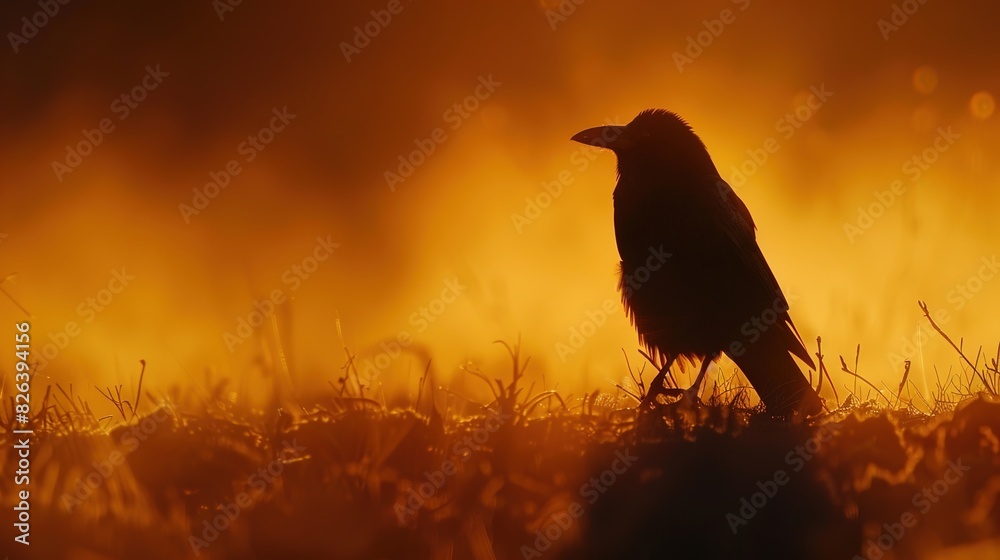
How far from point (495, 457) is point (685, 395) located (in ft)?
3.87

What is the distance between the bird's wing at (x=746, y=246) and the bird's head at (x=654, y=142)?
260mm

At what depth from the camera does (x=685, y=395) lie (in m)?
3.56

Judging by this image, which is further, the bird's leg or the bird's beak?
the bird's beak

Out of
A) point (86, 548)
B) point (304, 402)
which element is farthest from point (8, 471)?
point (304, 402)

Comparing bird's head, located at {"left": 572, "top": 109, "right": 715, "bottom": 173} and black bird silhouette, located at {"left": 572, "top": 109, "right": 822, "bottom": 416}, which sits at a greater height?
bird's head, located at {"left": 572, "top": 109, "right": 715, "bottom": 173}

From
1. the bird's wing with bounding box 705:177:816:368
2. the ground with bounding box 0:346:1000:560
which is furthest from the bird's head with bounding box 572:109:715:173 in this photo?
the ground with bounding box 0:346:1000:560

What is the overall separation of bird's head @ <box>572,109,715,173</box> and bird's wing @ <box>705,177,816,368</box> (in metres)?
0.26

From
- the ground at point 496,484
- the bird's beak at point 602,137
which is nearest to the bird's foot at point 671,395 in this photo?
the ground at point 496,484

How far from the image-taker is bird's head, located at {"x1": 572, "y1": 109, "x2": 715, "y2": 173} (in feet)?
19.0

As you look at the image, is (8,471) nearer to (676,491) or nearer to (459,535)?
(459,535)

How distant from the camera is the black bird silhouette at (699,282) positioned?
17.0 ft

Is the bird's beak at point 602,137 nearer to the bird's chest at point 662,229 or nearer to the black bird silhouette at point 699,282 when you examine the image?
the black bird silhouette at point 699,282

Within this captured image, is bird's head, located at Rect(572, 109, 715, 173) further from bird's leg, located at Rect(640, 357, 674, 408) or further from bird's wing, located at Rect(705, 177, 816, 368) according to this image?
bird's leg, located at Rect(640, 357, 674, 408)

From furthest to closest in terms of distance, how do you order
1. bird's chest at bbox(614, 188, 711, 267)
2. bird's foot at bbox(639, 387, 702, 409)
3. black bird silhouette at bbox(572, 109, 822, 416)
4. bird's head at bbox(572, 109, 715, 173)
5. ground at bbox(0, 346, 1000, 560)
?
bird's head at bbox(572, 109, 715, 173)
bird's chest at bbox(614, 188, 711, 267)
black bird silhouette at bbox(572, 109, 822, 416)
bird's foot at bbox(639, 387, 702, 409)
ground at bbox(0, 346, 1000, 560)
